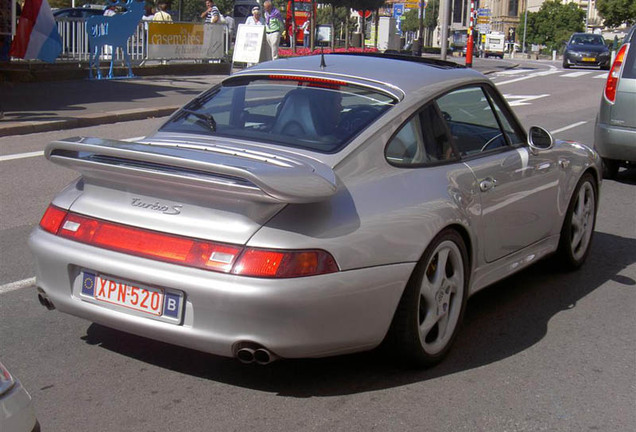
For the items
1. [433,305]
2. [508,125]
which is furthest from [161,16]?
[433,305]

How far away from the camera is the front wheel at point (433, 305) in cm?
417

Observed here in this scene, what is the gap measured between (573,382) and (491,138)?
1576 mm

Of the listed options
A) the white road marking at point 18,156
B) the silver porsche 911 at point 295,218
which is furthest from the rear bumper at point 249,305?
the white road marking at point 18,156

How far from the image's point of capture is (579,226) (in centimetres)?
629

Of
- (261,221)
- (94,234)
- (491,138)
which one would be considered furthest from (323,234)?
(491,138)

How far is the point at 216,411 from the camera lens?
12.7 feet

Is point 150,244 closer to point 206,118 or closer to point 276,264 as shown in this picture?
point 276,264

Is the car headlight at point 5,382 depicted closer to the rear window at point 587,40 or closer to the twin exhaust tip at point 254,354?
the twin exhaust tip at point 254,354

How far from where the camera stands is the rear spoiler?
11.9 feet

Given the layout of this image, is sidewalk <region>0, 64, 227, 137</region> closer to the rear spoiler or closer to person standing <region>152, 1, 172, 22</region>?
person standing <region>152, 1, 172, 22</region>

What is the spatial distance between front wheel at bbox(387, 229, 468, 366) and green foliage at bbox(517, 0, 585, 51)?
4060 inches

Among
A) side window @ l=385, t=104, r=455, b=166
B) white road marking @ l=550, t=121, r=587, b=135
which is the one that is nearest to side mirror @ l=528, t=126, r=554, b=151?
side window @ l=385, t=104, r=455, b=166

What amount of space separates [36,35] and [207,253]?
1617cm

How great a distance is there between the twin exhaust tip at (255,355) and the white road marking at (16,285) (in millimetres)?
2338
